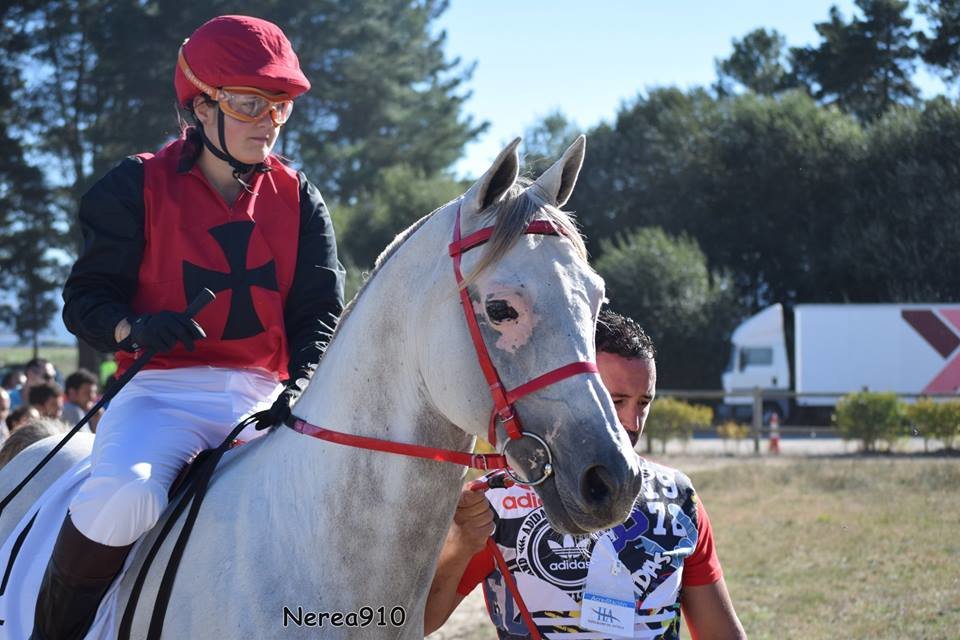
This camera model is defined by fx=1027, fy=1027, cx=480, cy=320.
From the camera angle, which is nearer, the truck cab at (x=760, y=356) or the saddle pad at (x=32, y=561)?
the saddle pad at (x=32, y=561)

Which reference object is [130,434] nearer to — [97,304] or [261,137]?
[97,304]

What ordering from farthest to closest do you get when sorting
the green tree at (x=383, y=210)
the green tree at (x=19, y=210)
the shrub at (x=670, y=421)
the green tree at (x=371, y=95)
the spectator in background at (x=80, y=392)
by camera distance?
the green tree at (x=383, y=210) < the green tree at (x=371, y=95) < the green tree at (x=19, y=210) < the shrub at (x=670, y=421) < the spectator in background at (x=80, y=392)

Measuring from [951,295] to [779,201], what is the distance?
1293 cm

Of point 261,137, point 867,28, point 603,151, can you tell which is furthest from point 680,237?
point 261,137

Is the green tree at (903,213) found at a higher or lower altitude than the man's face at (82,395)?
higher

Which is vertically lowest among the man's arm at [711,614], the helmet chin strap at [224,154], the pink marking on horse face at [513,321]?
the man's arm at [711,614]

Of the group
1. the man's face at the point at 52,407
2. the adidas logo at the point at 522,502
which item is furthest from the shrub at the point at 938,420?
the adidas logo at the point at 522,502

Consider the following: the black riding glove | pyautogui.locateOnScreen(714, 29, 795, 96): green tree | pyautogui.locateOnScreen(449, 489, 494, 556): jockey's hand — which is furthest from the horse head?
pyautogui.locateOnScreen(714, 29, 795, 96): green tree

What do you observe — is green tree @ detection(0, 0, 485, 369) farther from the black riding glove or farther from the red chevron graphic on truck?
the black riding glove

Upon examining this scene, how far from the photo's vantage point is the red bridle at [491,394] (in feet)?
7.84

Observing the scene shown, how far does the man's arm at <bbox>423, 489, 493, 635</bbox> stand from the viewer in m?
2.98

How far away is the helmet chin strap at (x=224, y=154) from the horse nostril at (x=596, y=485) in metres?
1.65

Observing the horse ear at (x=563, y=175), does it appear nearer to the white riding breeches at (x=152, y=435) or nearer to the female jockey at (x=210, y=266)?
the female jockey at (x=210, y=266)

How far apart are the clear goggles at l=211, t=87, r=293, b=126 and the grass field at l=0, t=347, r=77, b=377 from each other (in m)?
37.1
